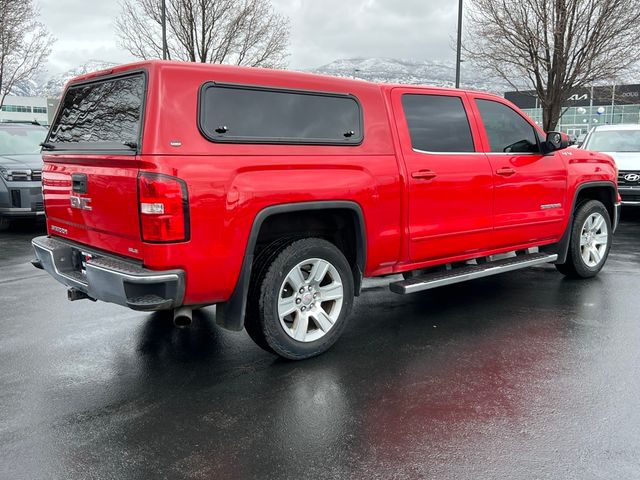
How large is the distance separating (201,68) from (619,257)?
647 centimetres

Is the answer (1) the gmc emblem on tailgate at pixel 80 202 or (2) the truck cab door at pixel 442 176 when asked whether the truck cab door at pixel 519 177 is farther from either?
(1) the gmc emblem on tailgate at pixel 80 202

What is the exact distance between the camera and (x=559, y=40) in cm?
1702

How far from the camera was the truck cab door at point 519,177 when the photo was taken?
17.6 feet

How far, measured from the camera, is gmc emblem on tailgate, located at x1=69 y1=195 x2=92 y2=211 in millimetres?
3933

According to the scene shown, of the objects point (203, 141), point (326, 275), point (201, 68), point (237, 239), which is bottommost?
point (326, 275)

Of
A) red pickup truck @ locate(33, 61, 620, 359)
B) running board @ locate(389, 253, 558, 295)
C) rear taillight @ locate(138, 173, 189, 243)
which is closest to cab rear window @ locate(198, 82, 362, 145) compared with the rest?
red pickup truck @ locate(33, 61, 620, 359)

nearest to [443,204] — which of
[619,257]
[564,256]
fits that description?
[564,256]

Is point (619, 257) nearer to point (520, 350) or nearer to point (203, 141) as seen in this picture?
point (520, 350)

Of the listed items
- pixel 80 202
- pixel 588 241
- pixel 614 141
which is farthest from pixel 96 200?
pixel 614 141

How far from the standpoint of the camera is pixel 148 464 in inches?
114

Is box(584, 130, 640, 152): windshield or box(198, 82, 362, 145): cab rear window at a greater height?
box(198, 82, 362, 145): cab rear window

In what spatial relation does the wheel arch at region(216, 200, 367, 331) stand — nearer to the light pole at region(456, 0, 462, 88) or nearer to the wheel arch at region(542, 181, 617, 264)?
the wheel arch at region(542, 181, 617, 264)

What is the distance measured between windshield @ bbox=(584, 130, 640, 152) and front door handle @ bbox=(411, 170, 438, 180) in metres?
9.23

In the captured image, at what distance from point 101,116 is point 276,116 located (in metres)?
1.20
